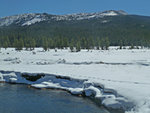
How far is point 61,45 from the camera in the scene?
327ft

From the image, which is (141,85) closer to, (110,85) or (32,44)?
(110,85)

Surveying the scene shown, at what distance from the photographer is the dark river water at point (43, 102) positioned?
16666 mm

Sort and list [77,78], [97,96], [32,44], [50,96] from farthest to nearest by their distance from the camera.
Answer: [32,44] → [77,78] → [50,96] → [97,96]

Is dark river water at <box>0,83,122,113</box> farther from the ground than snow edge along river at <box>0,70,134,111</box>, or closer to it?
closer to it

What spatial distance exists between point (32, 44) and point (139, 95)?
283 feet

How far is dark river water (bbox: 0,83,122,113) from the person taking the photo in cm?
1667

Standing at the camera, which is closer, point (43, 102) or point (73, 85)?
point (43, 102)

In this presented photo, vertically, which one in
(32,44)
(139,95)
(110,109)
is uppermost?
(32,44)


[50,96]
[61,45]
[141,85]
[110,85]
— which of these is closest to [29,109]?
[50,96]

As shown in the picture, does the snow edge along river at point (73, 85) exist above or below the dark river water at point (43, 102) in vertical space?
above

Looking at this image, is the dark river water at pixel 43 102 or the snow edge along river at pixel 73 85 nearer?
the snow edge along river at pixel 73 85

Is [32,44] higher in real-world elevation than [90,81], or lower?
higher

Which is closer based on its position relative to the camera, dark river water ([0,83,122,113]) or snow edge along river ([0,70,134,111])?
snow edge along river ([0,70,134,111])

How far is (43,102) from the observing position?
19.1 m
